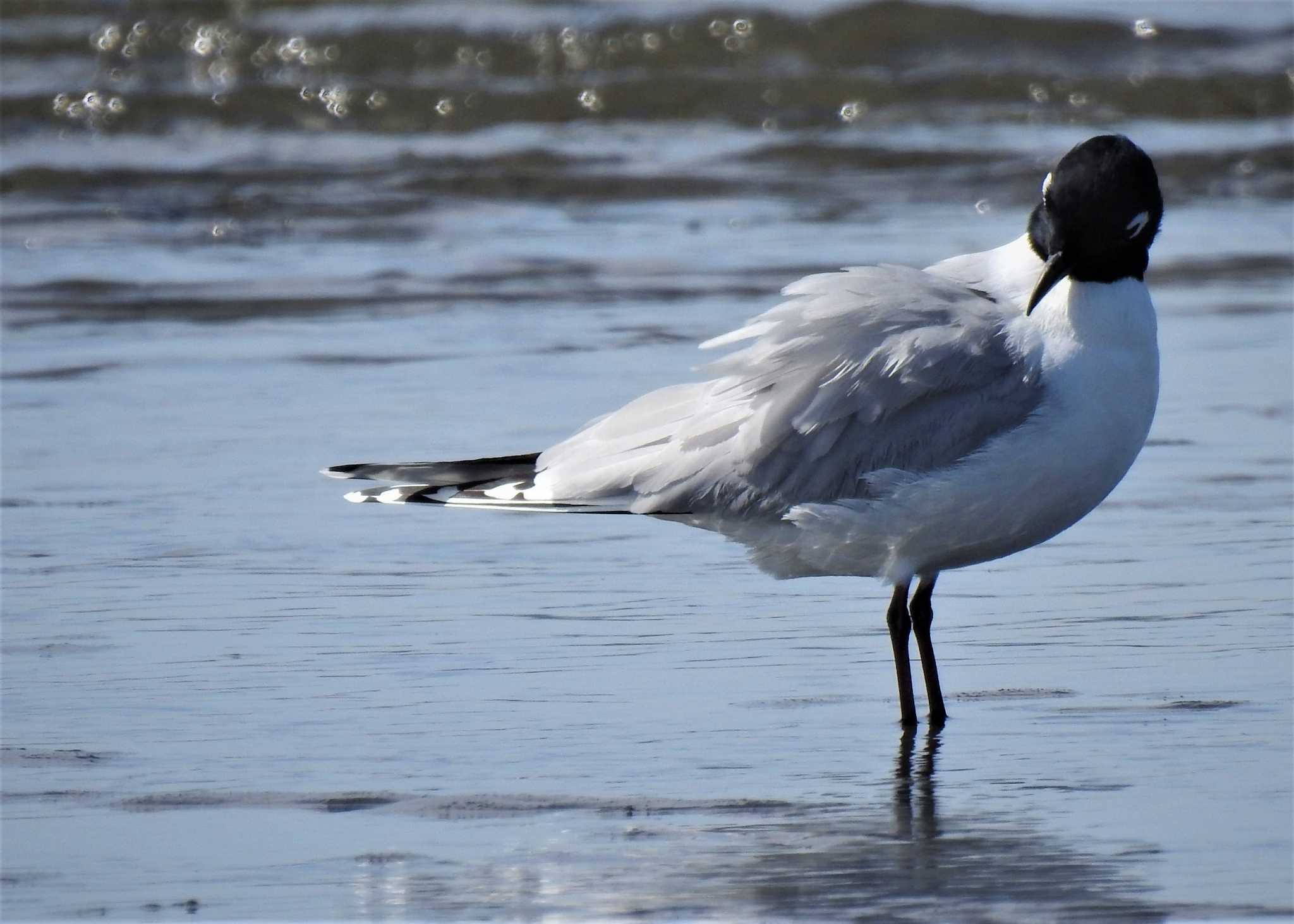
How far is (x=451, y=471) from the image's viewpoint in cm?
470

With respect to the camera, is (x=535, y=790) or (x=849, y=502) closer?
(x=535, y=790)

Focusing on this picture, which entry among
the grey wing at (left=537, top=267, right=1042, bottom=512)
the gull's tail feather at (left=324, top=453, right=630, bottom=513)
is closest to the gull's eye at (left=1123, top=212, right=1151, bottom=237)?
the grey wing at (left=537, top=267, right=1042, bottom=512)

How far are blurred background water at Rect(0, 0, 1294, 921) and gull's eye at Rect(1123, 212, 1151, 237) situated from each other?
93 cm

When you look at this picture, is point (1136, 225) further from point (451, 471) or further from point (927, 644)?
point (451, 471)

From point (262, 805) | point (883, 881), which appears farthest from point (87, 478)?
point (883, 881)

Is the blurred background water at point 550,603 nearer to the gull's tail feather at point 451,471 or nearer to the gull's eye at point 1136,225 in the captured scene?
the gull's tail feather at point 451,471

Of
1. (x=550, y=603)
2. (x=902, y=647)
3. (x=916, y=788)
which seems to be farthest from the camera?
(x=550, y=603)

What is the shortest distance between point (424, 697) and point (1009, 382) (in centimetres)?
132

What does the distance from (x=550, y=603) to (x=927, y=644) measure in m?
1.02

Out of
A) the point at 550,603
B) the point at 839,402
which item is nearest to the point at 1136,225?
the point at 839,402

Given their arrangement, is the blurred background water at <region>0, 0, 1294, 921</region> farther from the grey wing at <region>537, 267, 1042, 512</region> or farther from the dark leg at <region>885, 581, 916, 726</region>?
the grey wing at <region>537, 267, 1042, 512</region>

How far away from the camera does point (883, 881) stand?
3324 millimetres

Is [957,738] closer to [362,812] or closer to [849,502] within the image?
[849,502]

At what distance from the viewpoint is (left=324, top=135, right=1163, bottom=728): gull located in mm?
4113
